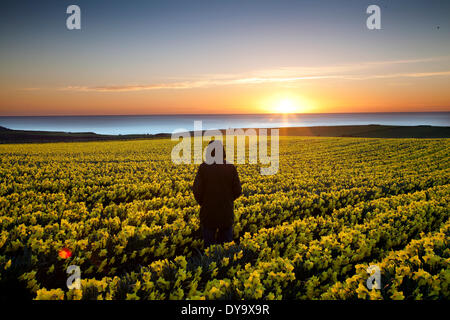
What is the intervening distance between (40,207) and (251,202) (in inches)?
266

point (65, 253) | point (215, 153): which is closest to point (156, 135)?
point (65, 253)

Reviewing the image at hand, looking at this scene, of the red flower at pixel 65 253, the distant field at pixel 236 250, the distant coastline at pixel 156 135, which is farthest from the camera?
the distant coastline at pixel 156 135

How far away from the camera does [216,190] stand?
203 inches

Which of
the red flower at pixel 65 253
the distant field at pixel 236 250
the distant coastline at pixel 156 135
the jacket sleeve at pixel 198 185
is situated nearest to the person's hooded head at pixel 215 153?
the jacket sleeve at pixel 198 185

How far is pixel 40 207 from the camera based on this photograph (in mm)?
7918

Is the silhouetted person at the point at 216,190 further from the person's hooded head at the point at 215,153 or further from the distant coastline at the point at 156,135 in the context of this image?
the distant coastline at the point at 156,135

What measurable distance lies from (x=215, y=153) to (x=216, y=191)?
0.78 m

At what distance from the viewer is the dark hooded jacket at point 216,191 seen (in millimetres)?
5109

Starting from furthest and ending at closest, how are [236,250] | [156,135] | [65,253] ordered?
[156,135] → [236,250] → [65,253]

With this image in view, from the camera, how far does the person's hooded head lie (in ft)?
16.1

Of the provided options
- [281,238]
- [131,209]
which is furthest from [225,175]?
[131,209]

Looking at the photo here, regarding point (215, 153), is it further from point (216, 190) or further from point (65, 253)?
point (65, 253)

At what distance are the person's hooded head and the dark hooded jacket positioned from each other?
10 centimetres
